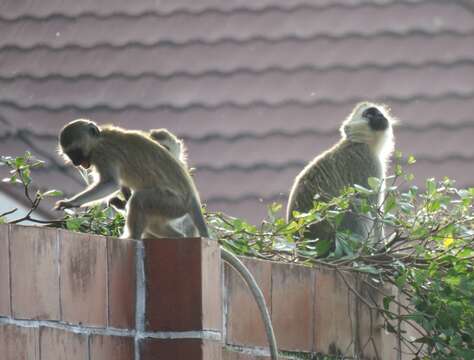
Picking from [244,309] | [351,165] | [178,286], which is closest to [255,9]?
[351,165]

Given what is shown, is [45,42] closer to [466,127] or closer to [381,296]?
[466,127]

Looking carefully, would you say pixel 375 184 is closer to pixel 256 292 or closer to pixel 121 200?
pixel 256 292

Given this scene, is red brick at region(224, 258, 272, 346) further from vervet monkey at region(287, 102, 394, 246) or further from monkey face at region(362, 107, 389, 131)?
monkey face at region(362, 107, 389, 131)

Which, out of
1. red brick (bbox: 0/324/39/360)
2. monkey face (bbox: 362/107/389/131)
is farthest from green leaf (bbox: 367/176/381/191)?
monkey face (bbox: 362/107/389/131)

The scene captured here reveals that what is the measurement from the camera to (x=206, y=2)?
335 inches

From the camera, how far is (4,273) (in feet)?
7.69

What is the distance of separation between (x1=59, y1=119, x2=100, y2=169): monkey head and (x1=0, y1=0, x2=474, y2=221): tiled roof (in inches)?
113

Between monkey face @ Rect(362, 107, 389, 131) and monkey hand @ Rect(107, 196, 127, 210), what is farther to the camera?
monkey face @ Rect(362, 107, 389, 131)

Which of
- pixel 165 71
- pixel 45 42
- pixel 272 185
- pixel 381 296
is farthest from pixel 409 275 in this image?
pixel 45 42

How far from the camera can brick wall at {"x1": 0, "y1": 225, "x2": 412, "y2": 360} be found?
240 centimetres

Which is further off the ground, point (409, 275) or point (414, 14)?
point (414, 14)

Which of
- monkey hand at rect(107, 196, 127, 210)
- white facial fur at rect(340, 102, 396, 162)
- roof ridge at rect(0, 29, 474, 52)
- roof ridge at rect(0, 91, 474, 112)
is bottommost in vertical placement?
monkey hand at rect(107, 196, 127, 210)

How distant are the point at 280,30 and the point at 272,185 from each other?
1296 mm

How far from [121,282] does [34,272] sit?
34 cm
